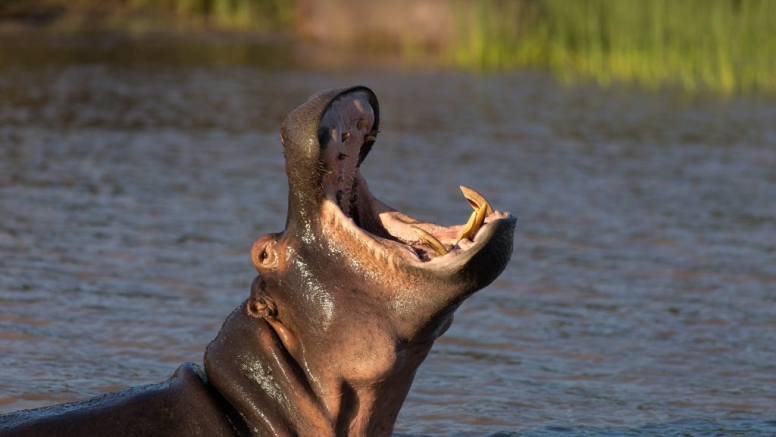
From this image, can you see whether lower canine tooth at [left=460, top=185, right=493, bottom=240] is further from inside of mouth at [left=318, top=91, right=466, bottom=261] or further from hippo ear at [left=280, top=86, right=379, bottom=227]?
hippo ear at [left=280, top=86, right=379, bottom=227]

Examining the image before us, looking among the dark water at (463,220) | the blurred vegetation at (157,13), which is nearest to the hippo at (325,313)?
the dark water at (463,220)

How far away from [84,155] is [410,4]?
1012 cm

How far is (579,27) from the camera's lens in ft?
55.2

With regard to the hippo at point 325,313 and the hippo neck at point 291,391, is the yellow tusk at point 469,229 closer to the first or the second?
the hippo at point 325,313

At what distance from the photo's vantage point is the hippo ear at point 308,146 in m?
3.46

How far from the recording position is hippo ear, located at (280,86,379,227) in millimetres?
3459

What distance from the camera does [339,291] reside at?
354 cm

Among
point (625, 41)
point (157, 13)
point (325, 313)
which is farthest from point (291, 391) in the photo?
point (157, 13)

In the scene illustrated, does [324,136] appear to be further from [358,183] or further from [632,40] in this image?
[632,40]

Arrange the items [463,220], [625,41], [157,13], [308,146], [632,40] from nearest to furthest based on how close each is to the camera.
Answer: [308,146] < [463,220] < [632,40] < [625,41] < [157,13]

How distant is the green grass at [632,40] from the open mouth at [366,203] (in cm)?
1121

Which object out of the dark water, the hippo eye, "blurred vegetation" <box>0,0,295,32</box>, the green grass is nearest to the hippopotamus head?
the hippo eye

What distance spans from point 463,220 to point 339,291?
5.01m

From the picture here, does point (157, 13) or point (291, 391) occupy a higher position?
point (291, 391)
